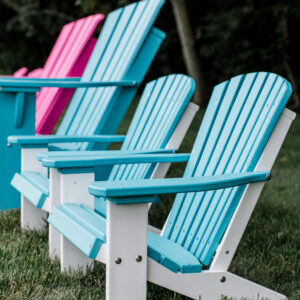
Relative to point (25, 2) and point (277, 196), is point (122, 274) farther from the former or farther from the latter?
point (25, 2)

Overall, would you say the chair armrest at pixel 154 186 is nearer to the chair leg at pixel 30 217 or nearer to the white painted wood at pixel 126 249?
the white painted wood at pixel 126 249

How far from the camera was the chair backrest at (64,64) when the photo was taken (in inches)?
206

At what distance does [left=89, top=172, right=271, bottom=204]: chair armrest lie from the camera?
2.12 m

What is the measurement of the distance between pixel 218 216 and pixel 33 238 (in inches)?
54.3

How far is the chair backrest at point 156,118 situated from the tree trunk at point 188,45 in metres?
7.71

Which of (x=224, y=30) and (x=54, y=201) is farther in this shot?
(x=224, y=30)

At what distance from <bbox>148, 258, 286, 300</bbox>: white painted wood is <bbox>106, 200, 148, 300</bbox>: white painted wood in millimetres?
75

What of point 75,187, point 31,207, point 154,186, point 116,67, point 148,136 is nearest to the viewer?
point 154,186

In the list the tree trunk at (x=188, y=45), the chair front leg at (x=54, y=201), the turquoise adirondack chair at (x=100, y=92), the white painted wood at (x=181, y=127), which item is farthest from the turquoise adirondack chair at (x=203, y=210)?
the tree trunk at (x=188, y=45)

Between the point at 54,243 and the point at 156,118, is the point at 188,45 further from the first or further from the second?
the point at 54,243

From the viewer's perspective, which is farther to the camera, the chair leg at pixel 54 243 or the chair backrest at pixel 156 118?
the chair backrest at pixel 156 118

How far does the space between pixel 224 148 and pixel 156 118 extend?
0.92 m

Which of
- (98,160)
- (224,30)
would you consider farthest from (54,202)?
(224,30)

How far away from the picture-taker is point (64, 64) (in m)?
5.71
